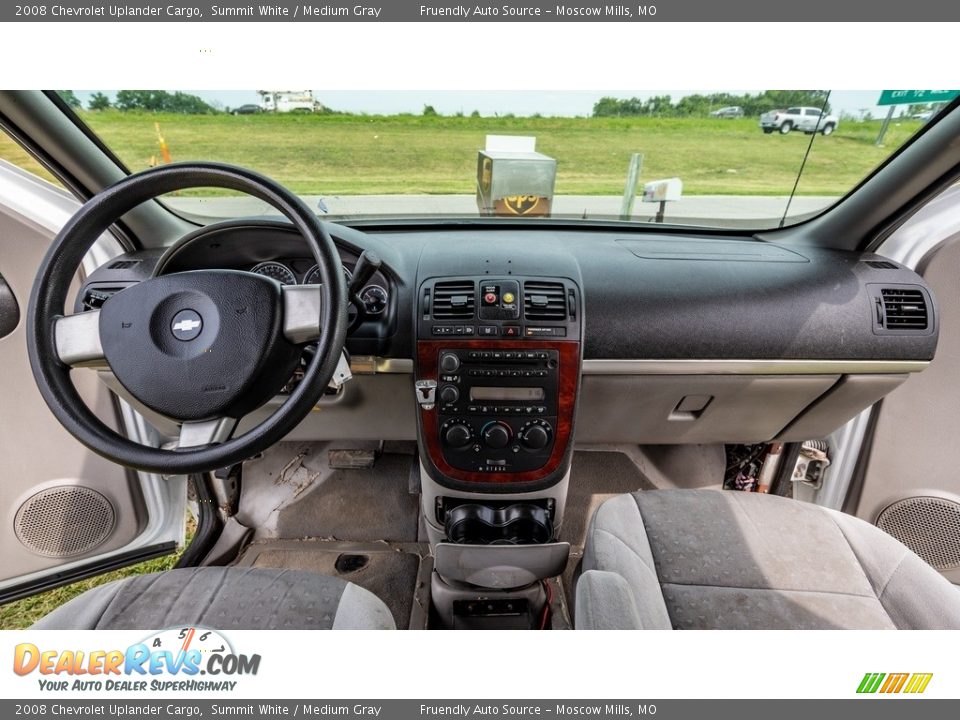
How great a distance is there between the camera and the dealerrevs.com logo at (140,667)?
1115 millimetres

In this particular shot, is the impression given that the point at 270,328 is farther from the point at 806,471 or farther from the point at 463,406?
the point at 806,471

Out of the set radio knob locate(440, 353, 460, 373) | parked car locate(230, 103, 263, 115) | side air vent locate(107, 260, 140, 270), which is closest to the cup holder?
radio knob locate(440, 353, 460, 373)

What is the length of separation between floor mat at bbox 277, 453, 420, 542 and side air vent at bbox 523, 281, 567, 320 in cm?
125

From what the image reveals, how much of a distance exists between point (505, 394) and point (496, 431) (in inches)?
5.0

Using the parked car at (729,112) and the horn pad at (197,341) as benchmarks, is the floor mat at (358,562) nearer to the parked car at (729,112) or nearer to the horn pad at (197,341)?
the horn pad at (197,341)

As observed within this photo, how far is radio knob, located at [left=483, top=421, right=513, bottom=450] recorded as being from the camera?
157 centimetres

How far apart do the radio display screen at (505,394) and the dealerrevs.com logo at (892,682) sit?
3.47 feet

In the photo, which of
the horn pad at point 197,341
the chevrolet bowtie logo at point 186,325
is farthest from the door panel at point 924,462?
the chevrolet bowtie logo at point 186,325

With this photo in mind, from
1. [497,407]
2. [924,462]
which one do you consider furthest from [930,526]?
[497,407]

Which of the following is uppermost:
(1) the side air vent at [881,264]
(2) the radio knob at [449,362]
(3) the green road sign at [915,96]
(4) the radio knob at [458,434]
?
(3) the green road sign at [915,96]

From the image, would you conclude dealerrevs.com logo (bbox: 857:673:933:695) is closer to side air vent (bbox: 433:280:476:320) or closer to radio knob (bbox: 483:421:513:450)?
radio knob (bbox: 483:421:513:450)

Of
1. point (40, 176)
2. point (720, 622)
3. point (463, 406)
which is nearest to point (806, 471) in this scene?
point (720, 622)

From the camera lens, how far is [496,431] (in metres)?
1.57

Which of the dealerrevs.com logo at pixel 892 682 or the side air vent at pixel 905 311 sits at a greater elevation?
the side air vent at pixel 905 311
